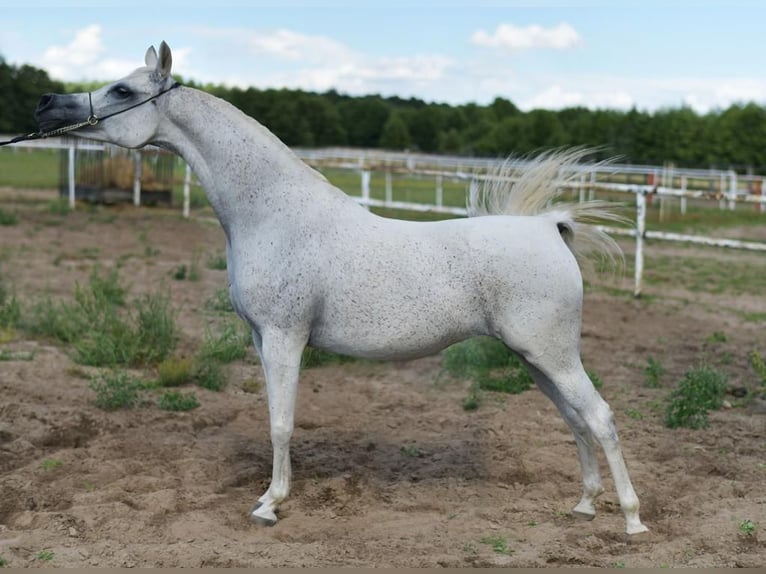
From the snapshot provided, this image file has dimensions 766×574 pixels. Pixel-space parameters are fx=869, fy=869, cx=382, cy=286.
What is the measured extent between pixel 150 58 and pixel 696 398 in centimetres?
460

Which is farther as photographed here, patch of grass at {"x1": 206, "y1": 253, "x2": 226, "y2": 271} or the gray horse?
patch of grass at {"x1": 206, "y1": 253, "x2": 226, "y2": 271}

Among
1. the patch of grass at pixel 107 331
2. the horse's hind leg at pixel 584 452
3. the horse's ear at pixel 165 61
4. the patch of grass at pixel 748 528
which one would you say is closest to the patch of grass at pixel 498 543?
the horse's hind leg at pixel 584 452

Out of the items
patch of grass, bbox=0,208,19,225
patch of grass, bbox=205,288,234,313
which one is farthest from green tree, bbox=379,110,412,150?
patch of grass, bbox=205,288,234,313

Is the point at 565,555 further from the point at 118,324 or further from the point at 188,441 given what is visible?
the point at 118,324

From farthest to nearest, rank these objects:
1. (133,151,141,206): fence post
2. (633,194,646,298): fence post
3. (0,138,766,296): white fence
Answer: (133,151,141,206): fence post
(633,194,646,298): fence post
(0,138,766,296): white fence

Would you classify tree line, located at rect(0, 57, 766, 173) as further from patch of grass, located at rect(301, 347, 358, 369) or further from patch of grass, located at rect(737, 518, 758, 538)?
patch of grass, located at rect(737, 518, 758, 538)

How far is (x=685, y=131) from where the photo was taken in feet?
127

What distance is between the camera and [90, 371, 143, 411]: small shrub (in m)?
6.46

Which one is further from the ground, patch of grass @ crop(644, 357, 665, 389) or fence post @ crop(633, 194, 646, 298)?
fence post @ crop(633, 194, 646, 298)

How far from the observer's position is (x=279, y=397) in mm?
4535

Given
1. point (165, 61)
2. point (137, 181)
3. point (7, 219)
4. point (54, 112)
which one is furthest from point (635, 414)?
point (137, 181)

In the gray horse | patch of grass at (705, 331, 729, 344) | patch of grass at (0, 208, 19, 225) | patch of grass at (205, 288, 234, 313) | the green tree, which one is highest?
the green tree

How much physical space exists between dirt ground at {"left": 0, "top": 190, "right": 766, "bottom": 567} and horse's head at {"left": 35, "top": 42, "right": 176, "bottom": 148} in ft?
6.61

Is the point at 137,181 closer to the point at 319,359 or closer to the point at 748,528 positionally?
the point at 319,359
